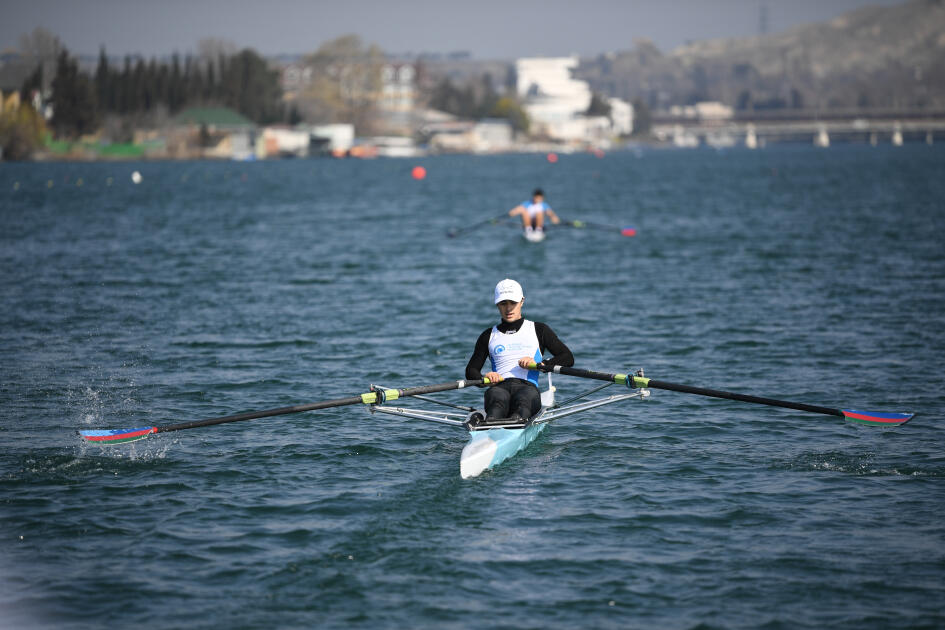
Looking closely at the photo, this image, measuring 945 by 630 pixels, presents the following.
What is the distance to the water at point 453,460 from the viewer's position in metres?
9.96

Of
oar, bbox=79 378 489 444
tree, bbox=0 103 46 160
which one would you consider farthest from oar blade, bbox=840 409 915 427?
tree, bbox=0 103 46 160

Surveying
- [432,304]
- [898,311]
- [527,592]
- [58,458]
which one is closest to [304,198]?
[432,304]

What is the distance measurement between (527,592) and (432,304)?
1908 cm

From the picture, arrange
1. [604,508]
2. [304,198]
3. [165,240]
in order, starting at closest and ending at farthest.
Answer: [604,508]
[165,240]
[304,198]

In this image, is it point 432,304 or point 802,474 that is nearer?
point 802,474

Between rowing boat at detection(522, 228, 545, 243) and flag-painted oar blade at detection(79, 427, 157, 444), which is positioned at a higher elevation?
rowing boat at detection(522, 228, 545, 243)

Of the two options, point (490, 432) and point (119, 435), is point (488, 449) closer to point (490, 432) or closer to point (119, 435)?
point (490, 432)

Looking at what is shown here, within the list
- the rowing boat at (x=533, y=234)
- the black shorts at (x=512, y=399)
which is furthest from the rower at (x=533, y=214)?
the black shorts at (x=512, y=399)

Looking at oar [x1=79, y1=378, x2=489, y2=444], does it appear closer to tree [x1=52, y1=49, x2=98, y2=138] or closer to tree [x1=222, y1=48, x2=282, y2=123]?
tree [x1=52, y1=49, x2=98, y2=138]

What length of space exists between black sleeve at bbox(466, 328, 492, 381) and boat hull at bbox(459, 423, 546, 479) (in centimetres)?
100

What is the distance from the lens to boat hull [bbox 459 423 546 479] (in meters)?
12.9

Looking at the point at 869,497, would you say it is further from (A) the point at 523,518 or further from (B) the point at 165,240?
(B) the point at 165,240

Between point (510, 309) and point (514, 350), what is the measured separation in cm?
60

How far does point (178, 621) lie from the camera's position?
370 inches
